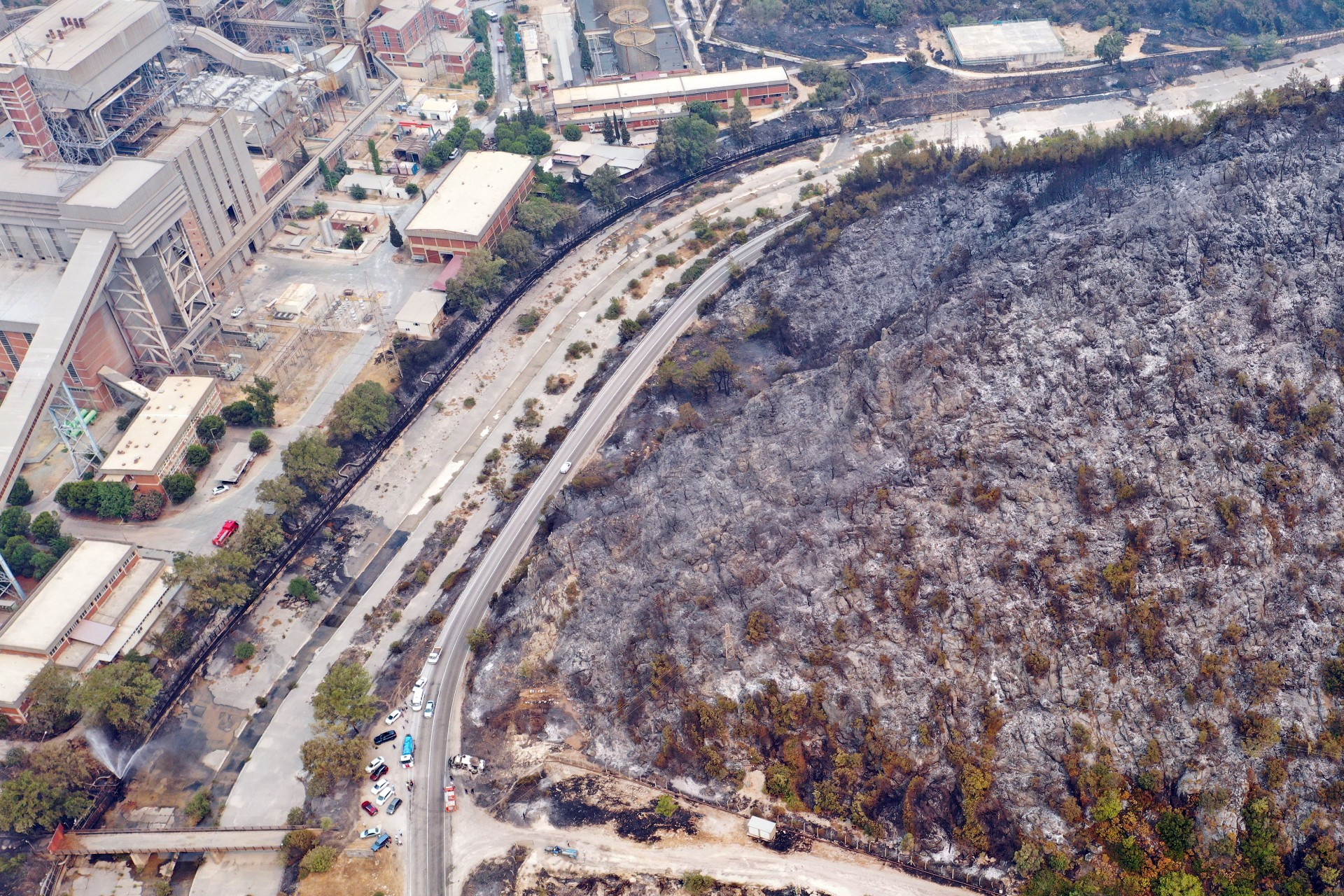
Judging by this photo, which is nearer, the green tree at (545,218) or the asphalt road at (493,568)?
the asphalt road at (493,568)

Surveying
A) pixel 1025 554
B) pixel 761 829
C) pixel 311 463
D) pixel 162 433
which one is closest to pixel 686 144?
pixel 311 463

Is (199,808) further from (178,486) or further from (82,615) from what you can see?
(178,486)

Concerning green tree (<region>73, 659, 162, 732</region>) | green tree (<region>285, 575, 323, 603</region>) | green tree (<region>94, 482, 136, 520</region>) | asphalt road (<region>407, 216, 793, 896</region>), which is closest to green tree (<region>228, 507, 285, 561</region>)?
green tree (<region>285, 575, 323, 603</region>)

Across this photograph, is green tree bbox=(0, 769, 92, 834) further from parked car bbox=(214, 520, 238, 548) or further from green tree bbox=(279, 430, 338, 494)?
green tree bbox=(279, 430, 338, 494)

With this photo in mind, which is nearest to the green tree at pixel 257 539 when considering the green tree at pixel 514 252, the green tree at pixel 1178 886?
the green tree at pixel 514 252

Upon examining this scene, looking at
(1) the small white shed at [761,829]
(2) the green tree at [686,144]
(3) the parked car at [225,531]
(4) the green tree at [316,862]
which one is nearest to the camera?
(1) the small white shed at [761,829]

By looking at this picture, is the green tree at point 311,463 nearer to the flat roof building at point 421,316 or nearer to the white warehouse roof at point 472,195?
the flat roof building at point 421,316
